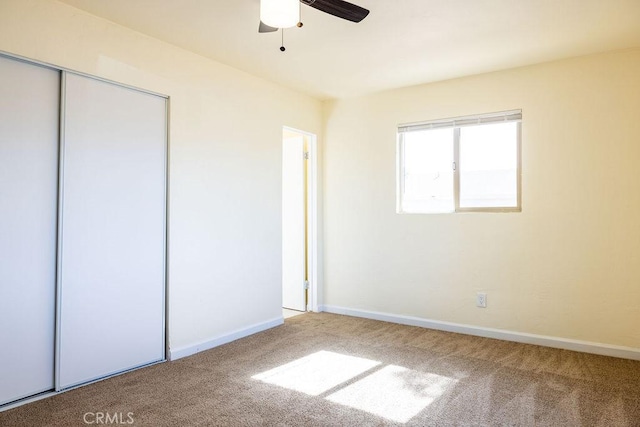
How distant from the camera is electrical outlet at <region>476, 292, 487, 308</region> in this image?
374 cm

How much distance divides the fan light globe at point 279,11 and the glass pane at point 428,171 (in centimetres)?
241

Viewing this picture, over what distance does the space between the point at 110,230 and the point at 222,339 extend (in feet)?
4.36

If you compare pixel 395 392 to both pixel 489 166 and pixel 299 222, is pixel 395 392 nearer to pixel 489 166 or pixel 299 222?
pixel 489 166

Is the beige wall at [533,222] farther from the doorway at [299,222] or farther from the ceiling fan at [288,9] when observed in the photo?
the ceiling fan at [288,9]

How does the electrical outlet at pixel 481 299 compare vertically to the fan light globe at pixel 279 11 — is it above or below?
below

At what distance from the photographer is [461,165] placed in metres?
3.90

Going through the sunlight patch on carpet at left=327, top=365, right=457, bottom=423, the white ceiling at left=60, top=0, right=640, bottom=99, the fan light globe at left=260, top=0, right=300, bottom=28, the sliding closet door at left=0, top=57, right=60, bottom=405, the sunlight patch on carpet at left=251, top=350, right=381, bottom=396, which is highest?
the white ceiling at left=60, top=0, right=640, bottom=99

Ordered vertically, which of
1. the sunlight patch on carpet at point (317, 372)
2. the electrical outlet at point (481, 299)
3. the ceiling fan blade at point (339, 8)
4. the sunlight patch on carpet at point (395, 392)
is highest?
the ceiling fan blade at point (339, 8)

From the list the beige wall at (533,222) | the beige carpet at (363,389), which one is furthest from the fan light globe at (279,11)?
the beige wall at (533,222)

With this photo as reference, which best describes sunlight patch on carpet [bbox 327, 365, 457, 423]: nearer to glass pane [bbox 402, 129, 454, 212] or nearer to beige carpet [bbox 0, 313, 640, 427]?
beige carpet [bbox 0, 313, 640, 427]

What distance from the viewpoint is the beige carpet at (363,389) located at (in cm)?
221

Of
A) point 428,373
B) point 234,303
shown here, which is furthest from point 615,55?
point 234,303

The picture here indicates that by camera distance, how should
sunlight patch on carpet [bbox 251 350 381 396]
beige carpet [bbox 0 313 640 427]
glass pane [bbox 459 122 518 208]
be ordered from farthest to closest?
1. glass pane [bbox 459 122 518 208]
2. sunlight patch on carpet [bbox 251 350 381 396]
3. beige carpet [bbox 0 313 640 427]

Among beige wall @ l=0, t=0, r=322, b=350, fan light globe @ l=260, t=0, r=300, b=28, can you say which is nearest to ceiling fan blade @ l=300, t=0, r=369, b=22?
fan light globe @ l=260, t=0, r=300, b=28
